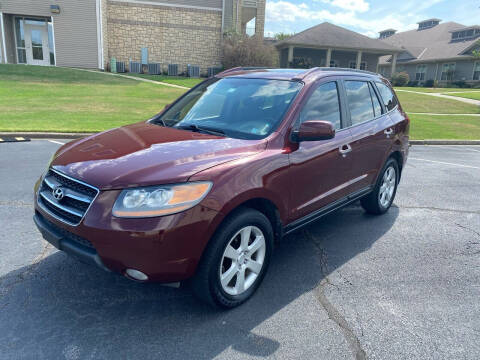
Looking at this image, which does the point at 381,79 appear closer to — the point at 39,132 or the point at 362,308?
the point at 362,308

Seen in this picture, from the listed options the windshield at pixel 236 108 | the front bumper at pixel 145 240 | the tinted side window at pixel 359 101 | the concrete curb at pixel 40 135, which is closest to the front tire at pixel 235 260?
the front bumper at pixel 145 240

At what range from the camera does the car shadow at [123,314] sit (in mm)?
2574

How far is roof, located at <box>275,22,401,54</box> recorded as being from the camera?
36906 mm

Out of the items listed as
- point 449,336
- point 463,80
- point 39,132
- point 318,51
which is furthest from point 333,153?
point 463,80

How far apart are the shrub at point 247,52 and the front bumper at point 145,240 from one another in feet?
89.8

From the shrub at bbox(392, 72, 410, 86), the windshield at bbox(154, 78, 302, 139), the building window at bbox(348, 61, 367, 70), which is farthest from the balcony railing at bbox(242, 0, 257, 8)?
the windshield at bbox(154, 78, 302, 139)

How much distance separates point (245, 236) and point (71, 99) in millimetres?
14903

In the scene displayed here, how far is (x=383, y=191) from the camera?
5316mm

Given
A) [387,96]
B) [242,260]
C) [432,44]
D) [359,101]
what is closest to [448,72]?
Result: [432,44]

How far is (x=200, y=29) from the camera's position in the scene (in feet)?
102

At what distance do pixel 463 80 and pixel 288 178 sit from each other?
4806cm

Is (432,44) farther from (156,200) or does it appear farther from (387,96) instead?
(156,200)

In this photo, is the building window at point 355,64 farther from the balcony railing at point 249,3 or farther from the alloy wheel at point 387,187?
the alloy wheel at point 387,187

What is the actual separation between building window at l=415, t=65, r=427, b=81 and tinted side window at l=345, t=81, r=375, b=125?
161 feet
